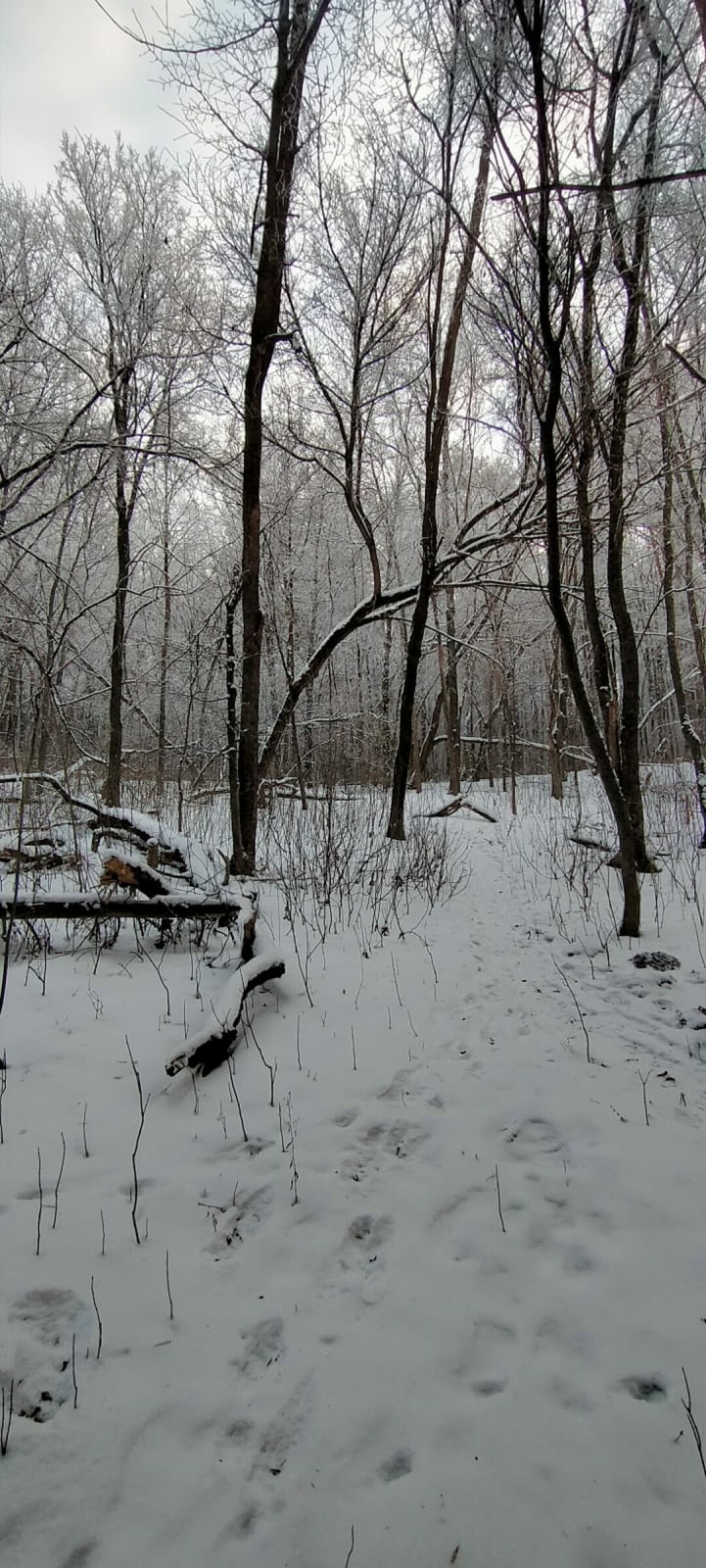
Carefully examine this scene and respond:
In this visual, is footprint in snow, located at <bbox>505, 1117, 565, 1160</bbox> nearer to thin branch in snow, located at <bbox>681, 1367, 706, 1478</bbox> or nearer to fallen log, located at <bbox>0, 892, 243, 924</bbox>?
thin branch in snow, located at <bbox>681, 1367, 706, 1478</bbox>

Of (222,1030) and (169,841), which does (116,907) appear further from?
(222,1030)

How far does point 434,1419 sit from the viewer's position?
1.36 m

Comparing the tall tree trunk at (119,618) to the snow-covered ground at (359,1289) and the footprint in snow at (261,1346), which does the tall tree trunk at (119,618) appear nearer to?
the snow-covered ground at (359,1289)

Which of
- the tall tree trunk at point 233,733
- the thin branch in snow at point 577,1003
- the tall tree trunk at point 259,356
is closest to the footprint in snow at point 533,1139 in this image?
the thin branch in snow at point 577,1003

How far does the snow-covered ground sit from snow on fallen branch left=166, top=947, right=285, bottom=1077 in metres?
0.09

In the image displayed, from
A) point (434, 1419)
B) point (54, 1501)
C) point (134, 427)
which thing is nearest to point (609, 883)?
point (434, 1419)

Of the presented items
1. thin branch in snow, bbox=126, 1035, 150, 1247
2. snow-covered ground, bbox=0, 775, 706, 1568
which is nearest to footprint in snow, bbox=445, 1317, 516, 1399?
snow-covered ground, bbox=0, 775, 706, 1568

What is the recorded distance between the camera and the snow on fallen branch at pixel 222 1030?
276 centimetres

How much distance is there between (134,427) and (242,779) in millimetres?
8181

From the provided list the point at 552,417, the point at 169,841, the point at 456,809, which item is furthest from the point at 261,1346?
the point at 456,809

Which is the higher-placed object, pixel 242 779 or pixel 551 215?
pixel 551 215

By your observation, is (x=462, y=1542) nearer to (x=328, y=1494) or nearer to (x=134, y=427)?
(x=328, y=1494)

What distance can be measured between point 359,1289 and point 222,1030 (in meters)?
1.37

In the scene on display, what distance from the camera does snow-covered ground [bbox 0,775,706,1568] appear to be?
1.19 metres
